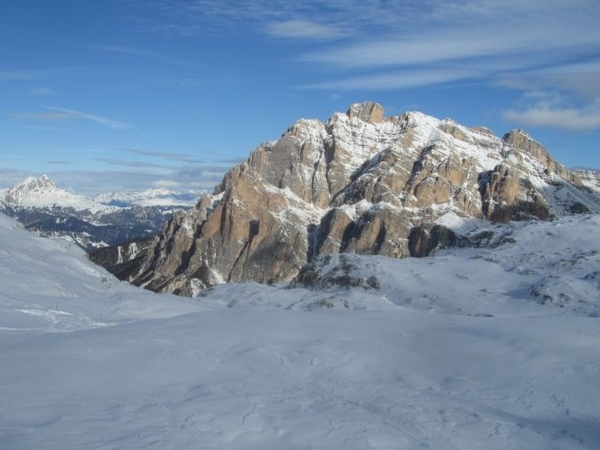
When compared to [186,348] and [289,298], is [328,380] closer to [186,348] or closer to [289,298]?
[186,348]

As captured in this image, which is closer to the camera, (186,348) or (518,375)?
(518,375)

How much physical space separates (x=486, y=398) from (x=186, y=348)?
10.0 m

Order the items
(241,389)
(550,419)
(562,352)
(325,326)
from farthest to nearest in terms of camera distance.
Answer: (325,326)
(562,352)
(241,389)
(550,419)

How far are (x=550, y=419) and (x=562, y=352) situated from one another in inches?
197

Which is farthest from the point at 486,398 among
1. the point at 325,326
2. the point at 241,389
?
the point at 325,326

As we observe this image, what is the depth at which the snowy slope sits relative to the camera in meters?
13.6

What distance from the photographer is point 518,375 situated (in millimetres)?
18672

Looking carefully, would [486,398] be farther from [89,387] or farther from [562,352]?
[89,387]

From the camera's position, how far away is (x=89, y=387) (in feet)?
51.9

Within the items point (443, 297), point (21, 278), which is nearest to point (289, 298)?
point (443, 297)

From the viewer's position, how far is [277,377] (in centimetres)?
1842

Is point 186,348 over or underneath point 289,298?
over

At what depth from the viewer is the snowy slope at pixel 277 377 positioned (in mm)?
13570

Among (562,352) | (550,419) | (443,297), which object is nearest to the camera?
(550,419)
